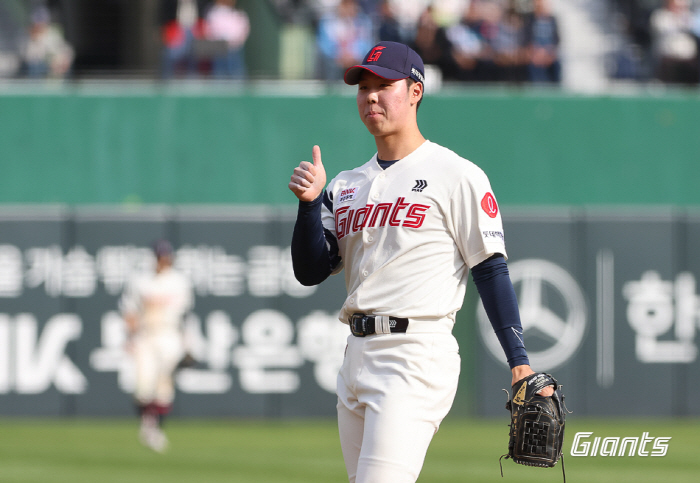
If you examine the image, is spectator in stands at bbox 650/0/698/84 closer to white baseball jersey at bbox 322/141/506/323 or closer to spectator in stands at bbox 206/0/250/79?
spectator in stands at bbox 206/0/250/79

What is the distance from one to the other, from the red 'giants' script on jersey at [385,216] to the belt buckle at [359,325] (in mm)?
357

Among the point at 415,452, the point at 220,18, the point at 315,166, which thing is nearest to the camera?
the point at 415,452

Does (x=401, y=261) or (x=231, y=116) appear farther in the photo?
(x=231, y=116)

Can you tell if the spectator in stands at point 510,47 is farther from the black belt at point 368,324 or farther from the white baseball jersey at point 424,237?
the black belt at point 368,324

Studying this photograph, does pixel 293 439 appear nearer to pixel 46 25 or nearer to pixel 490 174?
pixel 490 174

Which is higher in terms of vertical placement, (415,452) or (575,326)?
(415,452)

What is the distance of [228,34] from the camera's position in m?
15.4

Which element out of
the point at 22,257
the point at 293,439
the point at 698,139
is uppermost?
the point at 698,139

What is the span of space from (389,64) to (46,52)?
1199 cm

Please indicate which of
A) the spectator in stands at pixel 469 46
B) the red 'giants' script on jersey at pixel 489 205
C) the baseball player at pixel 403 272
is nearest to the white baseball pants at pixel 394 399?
the baseball player at pixel 403 272

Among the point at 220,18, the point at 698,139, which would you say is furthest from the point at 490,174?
the point at 220,18

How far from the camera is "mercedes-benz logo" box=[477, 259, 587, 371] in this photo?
47.4 feet

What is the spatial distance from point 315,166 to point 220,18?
11.3 m

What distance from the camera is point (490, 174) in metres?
15.7
